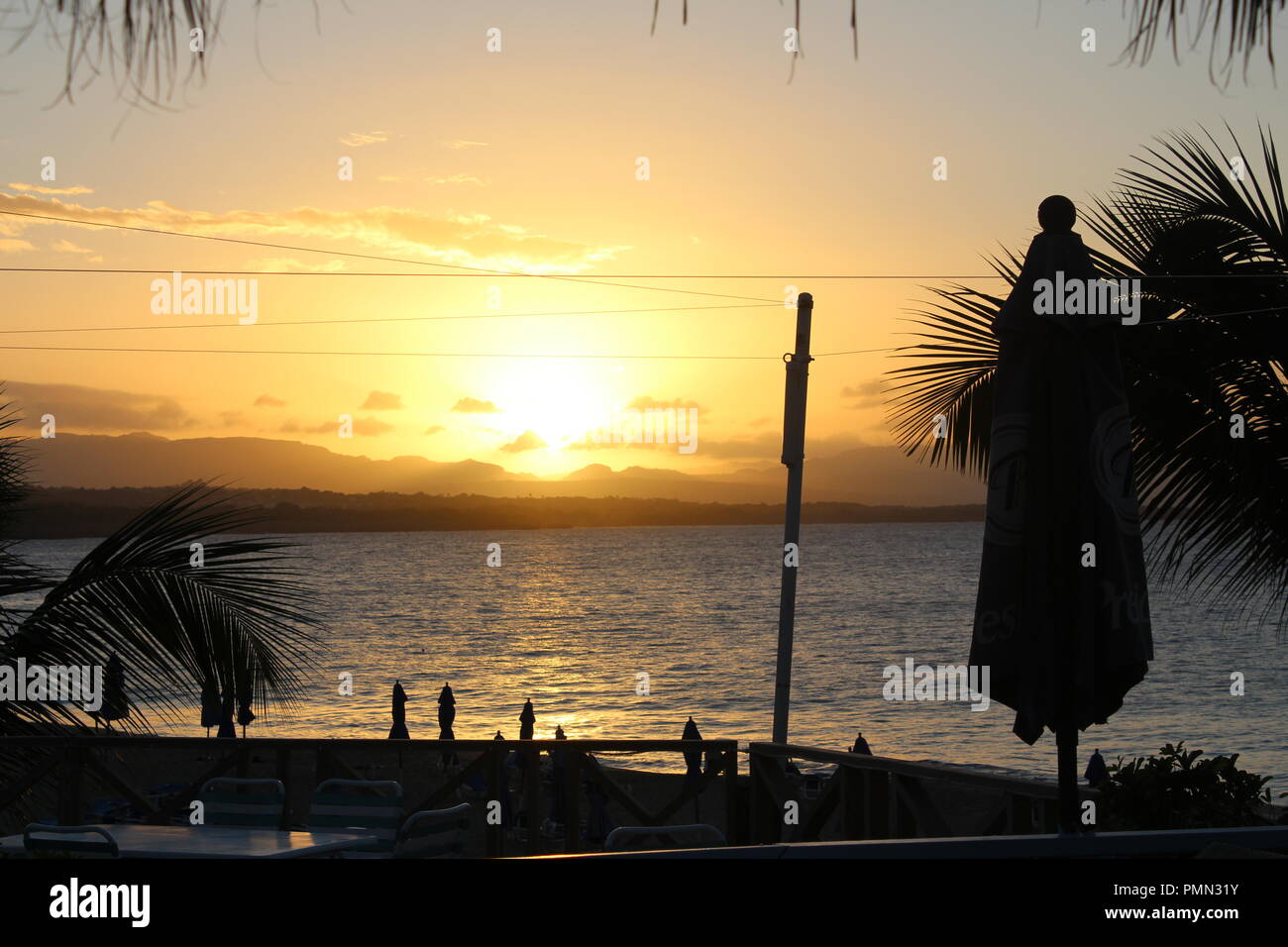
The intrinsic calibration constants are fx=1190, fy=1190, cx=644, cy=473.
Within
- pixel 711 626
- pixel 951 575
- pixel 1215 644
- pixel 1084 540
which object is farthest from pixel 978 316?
pixel 951 575

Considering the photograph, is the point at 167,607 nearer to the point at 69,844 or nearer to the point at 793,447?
the point at 69,844

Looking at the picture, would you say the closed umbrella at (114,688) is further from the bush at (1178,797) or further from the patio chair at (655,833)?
the bush at (1178,797)

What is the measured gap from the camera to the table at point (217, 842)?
6.75 meters

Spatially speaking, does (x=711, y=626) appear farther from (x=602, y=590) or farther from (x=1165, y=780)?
(x=1165, y=780)

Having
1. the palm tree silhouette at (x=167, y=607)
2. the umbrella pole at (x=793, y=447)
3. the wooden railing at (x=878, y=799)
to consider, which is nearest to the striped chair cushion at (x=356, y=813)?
the palm tree silhouette at (x=167, y=607)

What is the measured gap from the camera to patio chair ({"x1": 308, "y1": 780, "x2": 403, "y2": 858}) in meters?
8.04

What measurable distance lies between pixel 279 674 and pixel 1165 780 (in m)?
5.12

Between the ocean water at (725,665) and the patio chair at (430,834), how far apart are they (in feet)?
5.51

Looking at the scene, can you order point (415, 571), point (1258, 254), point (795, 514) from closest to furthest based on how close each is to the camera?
point (1258, 254)
point (795, 514)
point (415, 571)

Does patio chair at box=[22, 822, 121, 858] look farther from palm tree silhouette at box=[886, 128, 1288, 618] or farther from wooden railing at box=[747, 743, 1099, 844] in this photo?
palm tree silhouette at box=[886, 128, 1288, 618]

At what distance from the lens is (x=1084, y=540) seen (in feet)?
15.1

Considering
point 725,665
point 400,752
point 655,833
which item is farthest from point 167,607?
point 725,665

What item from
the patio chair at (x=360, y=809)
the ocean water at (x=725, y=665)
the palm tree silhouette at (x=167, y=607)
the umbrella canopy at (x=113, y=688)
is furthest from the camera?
the ocean water at (x=725, y=665)

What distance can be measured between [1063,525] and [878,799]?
3.42m
